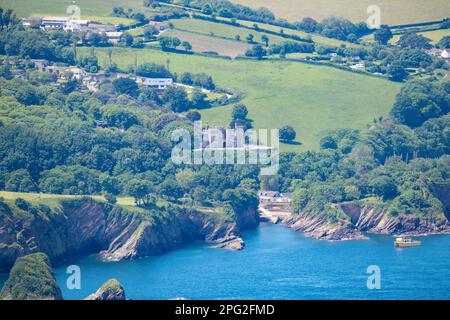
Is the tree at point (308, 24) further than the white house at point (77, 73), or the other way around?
the tree at point (308, 24)

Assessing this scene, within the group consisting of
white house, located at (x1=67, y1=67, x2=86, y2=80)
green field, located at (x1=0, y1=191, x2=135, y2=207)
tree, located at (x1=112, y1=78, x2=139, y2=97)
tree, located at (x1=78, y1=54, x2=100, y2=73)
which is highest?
tree, located at (x1=78, y1=54, x2=100, y2=73)

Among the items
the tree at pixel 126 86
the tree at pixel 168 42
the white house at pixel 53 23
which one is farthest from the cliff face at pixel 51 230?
the white house at pixel 53 23

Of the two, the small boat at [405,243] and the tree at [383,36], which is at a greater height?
the tree at [383,36]

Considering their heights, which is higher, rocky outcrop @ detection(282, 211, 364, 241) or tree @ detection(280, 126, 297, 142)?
tree @ detection(280, 126, 297, 142)

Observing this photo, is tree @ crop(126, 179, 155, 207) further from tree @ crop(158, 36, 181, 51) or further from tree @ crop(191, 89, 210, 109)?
tree @ crop(158, 36, 181, 51)

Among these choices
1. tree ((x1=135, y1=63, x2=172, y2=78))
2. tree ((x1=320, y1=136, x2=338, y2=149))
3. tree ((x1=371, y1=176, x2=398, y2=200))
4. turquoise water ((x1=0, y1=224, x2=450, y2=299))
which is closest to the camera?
turquoise water ((x1=0, y1=224, x2=450, y2=299))

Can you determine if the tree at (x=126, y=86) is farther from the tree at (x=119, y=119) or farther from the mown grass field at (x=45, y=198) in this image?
the mown grass field at (x=45, y=198)

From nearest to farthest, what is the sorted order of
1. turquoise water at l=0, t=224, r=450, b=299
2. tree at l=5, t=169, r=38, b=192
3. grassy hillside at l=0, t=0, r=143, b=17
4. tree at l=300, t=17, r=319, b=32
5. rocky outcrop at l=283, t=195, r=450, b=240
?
turquoise water at l=0, t=224, r=450, b=299, tree at l=5, t=169, r=38, b=192, rocky outcrop at l=283, t=195, r=450, b=240, grassy hillside at l=0, t=0, r=143, b=17, tree at l=300, t=17, r=319, b=32

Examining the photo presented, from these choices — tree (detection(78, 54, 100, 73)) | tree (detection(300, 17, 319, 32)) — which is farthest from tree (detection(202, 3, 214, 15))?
tree (detection(78, 54, 100, 73))
